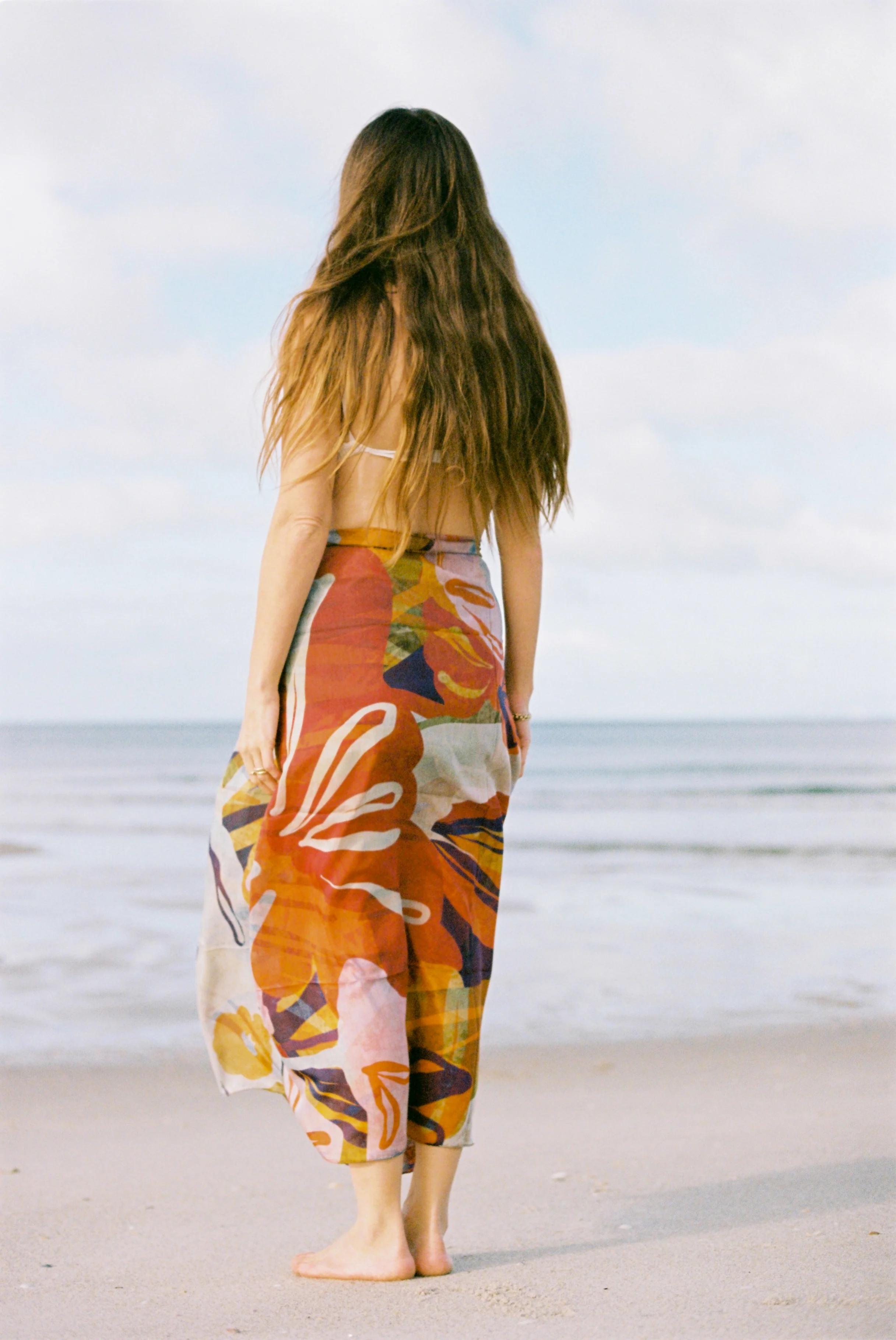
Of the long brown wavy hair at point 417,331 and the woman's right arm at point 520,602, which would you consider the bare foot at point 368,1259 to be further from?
the long brown wavy hair at point 417,331

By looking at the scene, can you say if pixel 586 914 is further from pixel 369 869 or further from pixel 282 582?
pixel 282 582

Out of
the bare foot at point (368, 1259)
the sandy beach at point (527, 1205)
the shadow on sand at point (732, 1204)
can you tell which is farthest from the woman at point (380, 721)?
the shadow on sand at point (732, 1204)

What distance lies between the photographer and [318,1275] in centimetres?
216

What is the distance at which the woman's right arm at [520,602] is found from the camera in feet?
7.95

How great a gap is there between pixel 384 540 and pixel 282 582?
21cm

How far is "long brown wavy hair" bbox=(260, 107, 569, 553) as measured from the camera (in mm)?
2193

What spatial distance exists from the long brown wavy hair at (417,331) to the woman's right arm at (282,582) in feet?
0.20

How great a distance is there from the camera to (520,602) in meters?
2.45

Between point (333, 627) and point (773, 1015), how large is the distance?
350 cm

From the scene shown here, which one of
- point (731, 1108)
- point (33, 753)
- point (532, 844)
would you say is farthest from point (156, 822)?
point (33, 753)

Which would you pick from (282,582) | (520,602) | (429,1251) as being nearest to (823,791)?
(520,602)

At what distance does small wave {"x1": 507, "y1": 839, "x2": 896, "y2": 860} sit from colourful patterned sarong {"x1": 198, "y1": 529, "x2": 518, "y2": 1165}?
31.4 feet

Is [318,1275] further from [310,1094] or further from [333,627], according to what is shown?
[333,627]

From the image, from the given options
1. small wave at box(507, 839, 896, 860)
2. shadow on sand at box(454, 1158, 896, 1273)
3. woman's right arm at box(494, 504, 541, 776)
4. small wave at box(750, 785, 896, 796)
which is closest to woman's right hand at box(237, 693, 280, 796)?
woman's right arm at box(494, 504, 541, 776)
